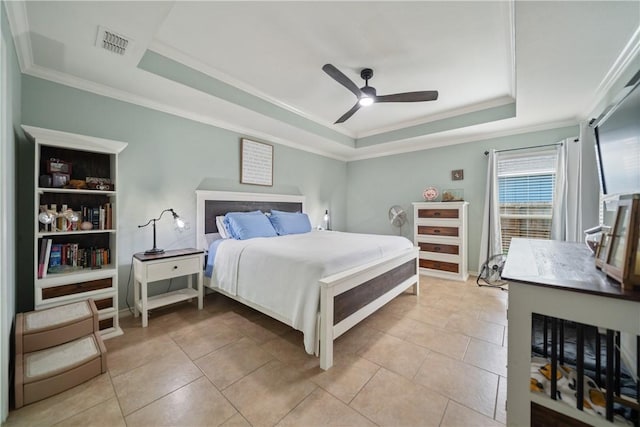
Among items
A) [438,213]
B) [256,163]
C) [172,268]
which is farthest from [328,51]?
[438,213]

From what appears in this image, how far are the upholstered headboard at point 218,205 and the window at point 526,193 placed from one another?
3667mm

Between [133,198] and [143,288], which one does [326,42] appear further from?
[143,288]

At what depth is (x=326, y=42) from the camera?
2.23 metres

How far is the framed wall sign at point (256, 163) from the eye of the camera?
12.2ft

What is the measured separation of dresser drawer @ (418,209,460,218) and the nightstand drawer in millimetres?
3492

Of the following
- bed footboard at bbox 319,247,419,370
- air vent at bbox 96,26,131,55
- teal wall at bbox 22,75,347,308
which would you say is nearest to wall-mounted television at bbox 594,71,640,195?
bed footboard at bbox 319,247,419,370

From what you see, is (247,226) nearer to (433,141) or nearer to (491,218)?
(433,141)

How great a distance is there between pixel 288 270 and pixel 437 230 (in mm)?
3012

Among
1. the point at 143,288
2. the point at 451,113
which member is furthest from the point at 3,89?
the point at 451,113

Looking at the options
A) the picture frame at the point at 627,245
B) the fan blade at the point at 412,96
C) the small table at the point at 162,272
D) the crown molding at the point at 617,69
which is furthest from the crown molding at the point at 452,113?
the small table at the point at 162,272

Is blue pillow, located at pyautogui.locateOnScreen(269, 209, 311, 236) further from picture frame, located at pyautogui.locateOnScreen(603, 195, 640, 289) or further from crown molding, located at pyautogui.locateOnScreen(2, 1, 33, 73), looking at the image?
picture frame, located at pyautogui.locateOnScreen(603, 195, 640, 289)

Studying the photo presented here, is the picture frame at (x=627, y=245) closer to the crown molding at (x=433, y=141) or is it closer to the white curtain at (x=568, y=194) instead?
the white curtain at (x=568, y=194)

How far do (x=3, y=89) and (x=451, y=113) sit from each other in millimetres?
4539

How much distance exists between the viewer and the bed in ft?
5.88
